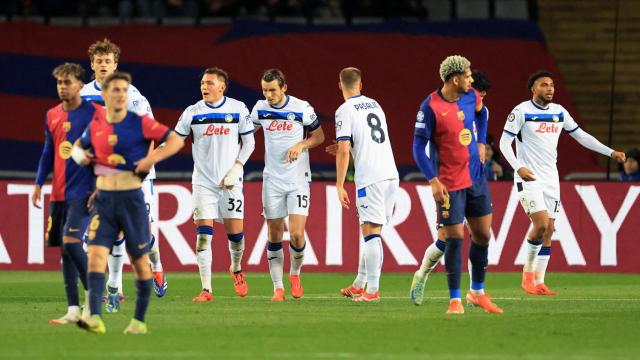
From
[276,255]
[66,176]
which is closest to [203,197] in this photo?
[276,255]

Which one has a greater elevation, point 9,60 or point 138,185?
point 9,60

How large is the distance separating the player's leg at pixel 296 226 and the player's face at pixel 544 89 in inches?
111

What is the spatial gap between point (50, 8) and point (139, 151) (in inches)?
646

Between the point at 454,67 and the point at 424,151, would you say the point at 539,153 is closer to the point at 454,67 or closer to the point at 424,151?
the point at 454,67

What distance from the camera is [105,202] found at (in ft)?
37.6

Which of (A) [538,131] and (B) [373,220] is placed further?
(A) [538,131]

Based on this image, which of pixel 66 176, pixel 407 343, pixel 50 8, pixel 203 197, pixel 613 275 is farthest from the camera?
pixel 50 8

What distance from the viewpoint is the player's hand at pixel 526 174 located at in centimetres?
1552

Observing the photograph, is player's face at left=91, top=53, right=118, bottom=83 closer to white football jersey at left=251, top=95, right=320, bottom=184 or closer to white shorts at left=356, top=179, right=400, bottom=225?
white football jersey at left=251, top=95, right=320, bottom=184

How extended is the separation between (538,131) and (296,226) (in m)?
2.96

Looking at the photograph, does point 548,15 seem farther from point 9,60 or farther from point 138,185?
point 138,185

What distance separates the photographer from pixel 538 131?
54.1 ft

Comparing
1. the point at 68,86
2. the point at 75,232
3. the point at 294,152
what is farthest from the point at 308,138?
the point at 75,232

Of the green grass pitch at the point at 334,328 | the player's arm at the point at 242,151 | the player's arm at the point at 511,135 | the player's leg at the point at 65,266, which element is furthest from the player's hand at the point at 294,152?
the player's leg at the point at 65,266
